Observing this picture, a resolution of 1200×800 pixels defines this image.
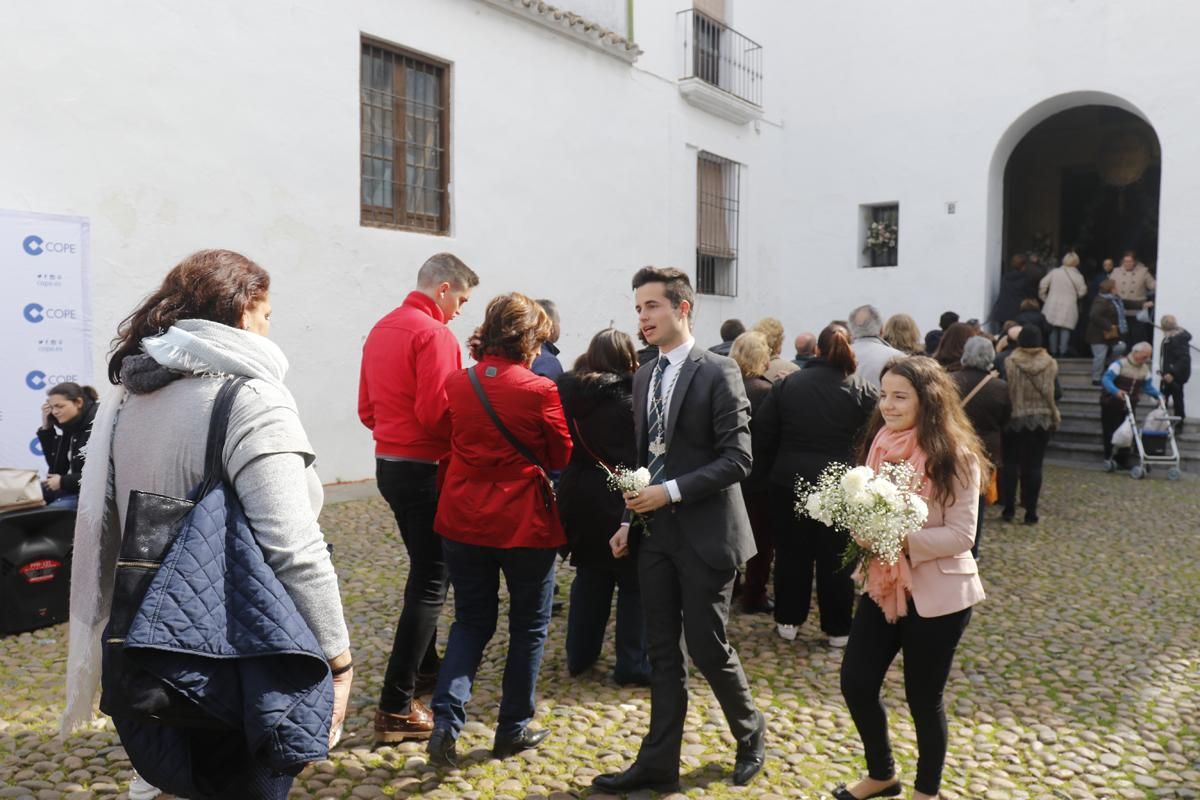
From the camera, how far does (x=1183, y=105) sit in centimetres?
1341

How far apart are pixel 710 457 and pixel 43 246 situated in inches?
254

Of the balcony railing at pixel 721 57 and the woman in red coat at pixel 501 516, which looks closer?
the woman in red coat at pixel 501 516

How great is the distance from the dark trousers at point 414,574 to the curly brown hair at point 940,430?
1.98m

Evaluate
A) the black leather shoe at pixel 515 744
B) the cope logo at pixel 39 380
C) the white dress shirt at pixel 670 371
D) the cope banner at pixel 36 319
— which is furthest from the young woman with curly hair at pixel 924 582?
the cope banner at pixel 36 319

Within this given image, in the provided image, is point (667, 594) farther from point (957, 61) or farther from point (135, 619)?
point (957, 61)

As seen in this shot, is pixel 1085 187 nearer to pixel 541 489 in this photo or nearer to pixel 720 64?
pixel 720 64

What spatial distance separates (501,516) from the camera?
3598 mm

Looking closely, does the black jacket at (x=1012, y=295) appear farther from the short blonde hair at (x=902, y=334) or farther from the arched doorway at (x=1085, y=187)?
the short blonde hair at (x=902, y=334)

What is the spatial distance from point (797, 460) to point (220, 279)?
3.61 metres

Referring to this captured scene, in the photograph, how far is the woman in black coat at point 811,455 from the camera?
5.07m

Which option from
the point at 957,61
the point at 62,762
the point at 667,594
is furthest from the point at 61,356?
the point at 957,61

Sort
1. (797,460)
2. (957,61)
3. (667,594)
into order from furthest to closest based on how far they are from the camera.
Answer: (957,61) → (797,460) → (667,594)

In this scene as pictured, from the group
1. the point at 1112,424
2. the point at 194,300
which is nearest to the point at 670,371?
the point at 194,300

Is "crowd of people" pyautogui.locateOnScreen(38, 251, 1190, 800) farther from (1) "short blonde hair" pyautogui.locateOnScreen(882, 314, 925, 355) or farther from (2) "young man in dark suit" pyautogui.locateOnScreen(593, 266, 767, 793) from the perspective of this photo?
(1) "short blonde hair" pyautogui.locateOnScreen(882, 314, 925, 355)
